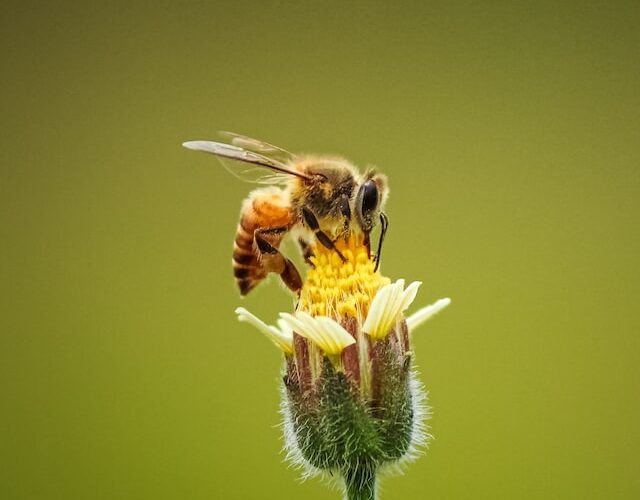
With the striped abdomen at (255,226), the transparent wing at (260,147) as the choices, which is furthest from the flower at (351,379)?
the transparent wing at (260,147)

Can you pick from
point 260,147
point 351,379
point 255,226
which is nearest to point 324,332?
point 351,379

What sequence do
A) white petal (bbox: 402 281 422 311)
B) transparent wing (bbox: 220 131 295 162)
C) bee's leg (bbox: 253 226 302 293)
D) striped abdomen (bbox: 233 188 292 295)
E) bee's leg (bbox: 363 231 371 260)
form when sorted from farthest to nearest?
transparent wing (bbox: 220 131 295 162), striped abdomen (bbox: 233 188 292 295), bee's leg (bbox: 253 226 302 293), bee's leg (bbox: 363 231 371 260), white petal (bbox: 402 281 422 311)

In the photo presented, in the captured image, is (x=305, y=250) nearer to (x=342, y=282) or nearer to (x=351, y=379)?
(x=342, y=282)

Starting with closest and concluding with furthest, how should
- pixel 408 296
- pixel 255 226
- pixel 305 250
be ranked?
pixel 408 296
pixel 305 250
pixel 255 226

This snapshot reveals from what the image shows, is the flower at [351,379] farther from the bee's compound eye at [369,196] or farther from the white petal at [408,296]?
the bee's compound eye at [369,196]

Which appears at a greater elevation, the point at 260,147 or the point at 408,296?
the point at 260,147

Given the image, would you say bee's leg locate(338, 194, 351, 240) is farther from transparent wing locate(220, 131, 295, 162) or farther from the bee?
transparent wing locate(220, 131, 295, 162)

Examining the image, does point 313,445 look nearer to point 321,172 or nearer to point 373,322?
point 373,322

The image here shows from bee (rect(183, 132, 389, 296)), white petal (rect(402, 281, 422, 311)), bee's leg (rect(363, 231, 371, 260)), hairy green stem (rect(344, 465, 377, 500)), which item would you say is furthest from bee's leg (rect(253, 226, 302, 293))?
hairy green stem (rect(344, 465, 377, 500))
